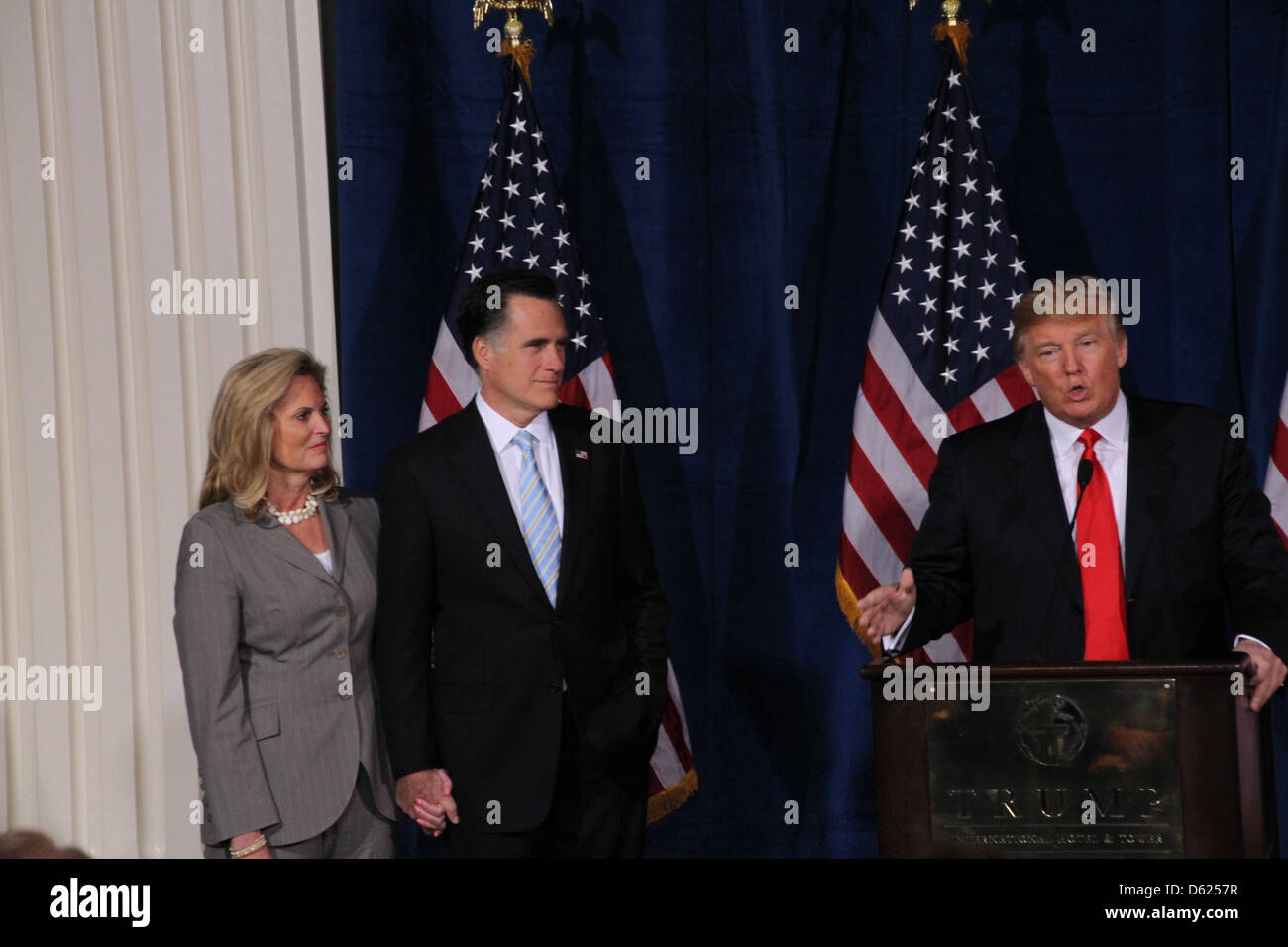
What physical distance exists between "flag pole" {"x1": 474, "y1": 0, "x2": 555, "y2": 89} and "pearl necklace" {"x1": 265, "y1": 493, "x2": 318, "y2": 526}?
196cm

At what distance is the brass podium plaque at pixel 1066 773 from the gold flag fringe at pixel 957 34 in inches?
101

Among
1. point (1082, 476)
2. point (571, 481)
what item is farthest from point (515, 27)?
point (1082, 476)

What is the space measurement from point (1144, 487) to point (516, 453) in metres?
1.52

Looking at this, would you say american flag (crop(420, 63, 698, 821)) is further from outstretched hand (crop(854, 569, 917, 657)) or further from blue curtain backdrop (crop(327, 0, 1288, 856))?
outstretched hand (crop(854, 569, 917, 657))

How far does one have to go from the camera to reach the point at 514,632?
10.9 feet

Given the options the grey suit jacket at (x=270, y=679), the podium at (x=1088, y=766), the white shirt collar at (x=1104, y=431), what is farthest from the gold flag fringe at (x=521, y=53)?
the podium at (x=1088, y=766)

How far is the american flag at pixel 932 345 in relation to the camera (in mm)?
4504

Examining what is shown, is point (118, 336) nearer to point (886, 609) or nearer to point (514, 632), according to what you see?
point (514, 632)

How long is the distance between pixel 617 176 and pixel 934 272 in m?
1.22

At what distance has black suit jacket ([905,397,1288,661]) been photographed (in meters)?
3.38

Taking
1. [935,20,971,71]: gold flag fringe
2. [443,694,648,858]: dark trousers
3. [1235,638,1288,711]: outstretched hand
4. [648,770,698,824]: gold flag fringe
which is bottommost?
[648,770,698,824]: gold flag fringe

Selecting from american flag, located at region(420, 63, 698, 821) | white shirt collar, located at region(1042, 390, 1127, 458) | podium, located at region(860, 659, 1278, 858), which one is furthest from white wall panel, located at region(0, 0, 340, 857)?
podium, located at region(860, 659, 1278, 858)

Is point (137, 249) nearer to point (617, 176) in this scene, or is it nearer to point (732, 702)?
point (617, 176)
